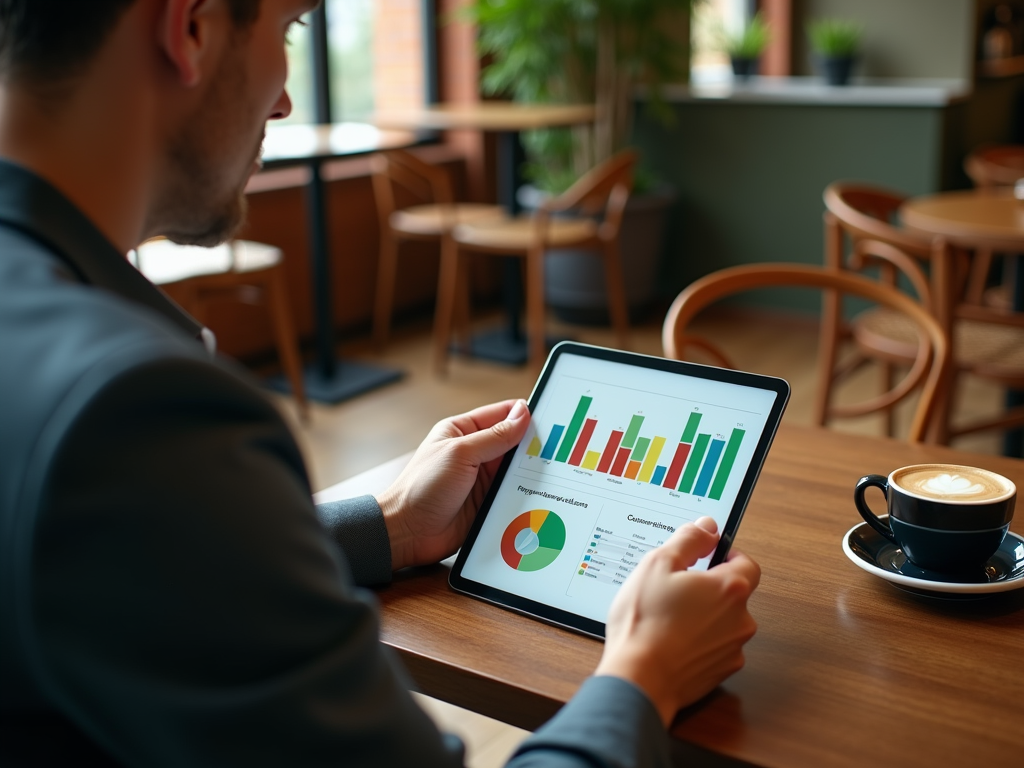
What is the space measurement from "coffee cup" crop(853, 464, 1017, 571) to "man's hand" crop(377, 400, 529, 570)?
31 cm

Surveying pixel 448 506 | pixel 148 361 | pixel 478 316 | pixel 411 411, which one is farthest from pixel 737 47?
pixel 148 361

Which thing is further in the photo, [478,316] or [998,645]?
[478,316]

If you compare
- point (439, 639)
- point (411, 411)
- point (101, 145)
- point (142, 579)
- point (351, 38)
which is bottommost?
point (411, 411)

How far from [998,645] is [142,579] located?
2.01ft

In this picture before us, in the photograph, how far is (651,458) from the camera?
0.88m

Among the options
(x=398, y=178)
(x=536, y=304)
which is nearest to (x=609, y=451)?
(x=536, y=304)

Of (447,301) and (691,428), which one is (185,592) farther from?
(447,301)

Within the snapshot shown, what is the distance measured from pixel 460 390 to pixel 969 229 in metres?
1.91

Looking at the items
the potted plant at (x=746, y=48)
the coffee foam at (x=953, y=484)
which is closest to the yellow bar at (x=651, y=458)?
the coffee foam at (x=953, y=484)

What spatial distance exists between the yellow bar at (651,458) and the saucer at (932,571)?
0.19 metres

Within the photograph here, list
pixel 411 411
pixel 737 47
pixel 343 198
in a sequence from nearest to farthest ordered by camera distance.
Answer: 1. pixel 411 411
2. pixel 343 198
3. pixel 737 47

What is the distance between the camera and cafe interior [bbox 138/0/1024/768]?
3.38 metres

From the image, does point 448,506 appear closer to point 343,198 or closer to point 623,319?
point 623,319

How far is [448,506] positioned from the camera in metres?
0.92
